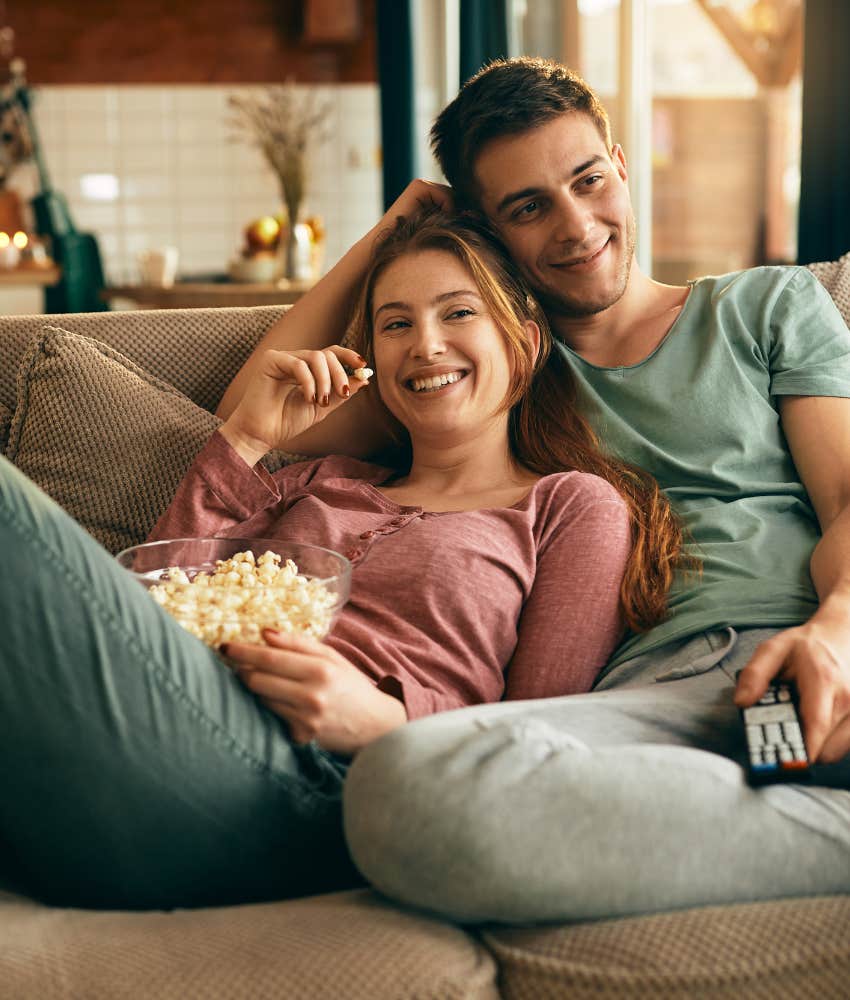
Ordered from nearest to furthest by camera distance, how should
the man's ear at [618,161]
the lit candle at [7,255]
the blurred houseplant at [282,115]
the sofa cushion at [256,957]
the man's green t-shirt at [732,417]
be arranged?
the sofa cushion at [256,957] < the man's green t-shirt at [732,417] < the man's ear at [618,161] < the lit candle at [7,255] < the blurred houseplant at [282,115]

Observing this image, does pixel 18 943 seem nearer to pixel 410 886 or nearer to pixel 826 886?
pixel 410 886

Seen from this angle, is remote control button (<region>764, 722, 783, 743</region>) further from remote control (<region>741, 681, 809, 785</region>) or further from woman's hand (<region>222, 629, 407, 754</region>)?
woman's hand (<region>222, 629, 407, 754</region>)

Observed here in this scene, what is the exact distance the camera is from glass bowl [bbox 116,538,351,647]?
1178mm

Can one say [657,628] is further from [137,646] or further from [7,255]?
[7,255]

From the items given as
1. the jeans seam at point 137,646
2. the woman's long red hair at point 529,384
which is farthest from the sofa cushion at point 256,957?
the woman's long red hair at point 529,384

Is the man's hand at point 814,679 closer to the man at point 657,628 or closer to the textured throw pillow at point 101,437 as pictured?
the man at point 657,628

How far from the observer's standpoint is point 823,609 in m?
1.27

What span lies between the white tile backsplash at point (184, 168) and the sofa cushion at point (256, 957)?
224 inches

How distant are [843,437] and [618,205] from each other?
478mm

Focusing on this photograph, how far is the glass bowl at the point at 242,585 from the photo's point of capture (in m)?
1.18

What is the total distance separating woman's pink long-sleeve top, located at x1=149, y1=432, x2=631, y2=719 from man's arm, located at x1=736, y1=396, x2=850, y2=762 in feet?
0.77

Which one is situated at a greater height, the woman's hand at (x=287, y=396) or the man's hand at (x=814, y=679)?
the woman's hand at (x=287, y=396)

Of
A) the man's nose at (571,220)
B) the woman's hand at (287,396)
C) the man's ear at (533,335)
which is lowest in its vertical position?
the woman's hand at (287,396)

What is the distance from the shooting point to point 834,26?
8.25 feet
